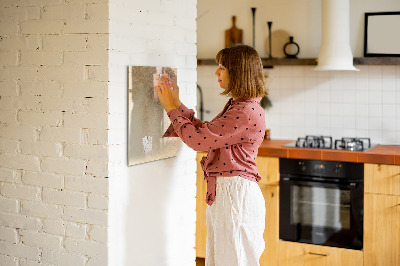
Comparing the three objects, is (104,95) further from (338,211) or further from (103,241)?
(338,211)

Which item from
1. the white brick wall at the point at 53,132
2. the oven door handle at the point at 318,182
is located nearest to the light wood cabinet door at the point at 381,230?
the oven door handle at the point at 318,182

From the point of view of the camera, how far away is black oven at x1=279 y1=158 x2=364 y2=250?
390 centimetres

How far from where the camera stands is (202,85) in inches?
200

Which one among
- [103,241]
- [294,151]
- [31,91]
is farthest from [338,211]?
[31,91]

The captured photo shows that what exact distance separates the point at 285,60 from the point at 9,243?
8.75 ft

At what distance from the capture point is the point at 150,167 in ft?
9.07

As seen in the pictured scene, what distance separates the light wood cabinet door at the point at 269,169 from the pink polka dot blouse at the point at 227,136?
1.43 metres

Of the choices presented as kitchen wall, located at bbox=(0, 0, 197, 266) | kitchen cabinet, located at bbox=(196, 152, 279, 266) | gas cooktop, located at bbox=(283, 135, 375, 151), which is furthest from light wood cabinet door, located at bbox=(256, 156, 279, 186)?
kitchen wall, located at bbox=(0, 0, 197, 266)

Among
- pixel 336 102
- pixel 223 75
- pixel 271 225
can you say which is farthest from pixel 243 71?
pixel 336 102

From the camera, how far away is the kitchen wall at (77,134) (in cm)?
246

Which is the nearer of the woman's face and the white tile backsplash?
the woman's face

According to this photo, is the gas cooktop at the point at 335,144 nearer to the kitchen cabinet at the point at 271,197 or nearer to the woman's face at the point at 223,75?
the kitchen cabinet at the point at 271,197

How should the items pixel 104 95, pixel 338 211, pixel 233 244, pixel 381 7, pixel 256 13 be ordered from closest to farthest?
pixel 104 95
pixel 233 244
pixel 338 211
pixel 381 7
pixel 256 13

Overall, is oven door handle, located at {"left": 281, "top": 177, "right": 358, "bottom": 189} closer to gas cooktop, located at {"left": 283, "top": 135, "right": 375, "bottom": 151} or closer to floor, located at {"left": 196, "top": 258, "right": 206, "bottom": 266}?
gas cooktop, located at {"left": 283, "top": 135, "right": 375, "bottom": 151}
